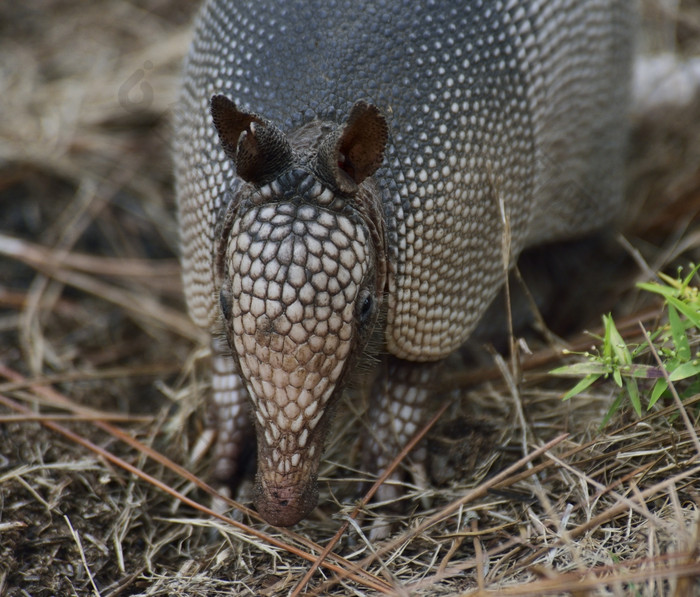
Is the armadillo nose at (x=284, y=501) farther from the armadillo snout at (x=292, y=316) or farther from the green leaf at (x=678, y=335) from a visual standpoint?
the green leaf at (x=678, y=335)

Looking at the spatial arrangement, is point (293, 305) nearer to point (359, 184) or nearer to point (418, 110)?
point (359, 184)

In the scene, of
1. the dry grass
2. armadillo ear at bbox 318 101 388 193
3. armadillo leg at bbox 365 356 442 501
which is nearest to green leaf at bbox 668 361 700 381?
the dry grass

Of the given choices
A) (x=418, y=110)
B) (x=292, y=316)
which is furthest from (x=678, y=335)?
(x=292, y=316)

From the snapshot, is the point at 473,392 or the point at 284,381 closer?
the point at 284,381

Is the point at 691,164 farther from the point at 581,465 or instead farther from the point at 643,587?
the point at 643,587

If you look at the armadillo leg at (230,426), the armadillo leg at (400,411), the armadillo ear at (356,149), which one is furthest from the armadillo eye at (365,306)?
the armadillo leg at (230,426)

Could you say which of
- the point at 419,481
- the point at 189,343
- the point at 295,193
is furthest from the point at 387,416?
the point at 189,343
